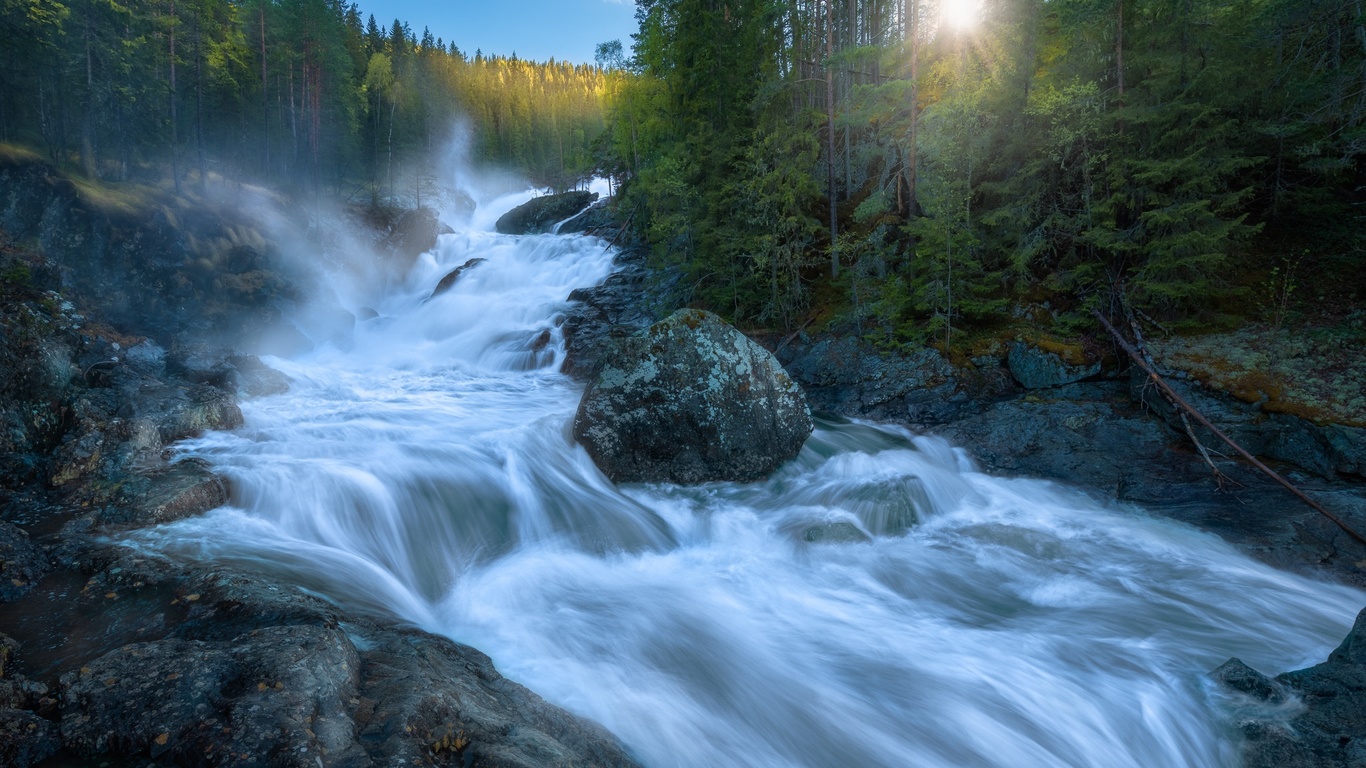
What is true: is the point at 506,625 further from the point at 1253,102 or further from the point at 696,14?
the point at 696,14

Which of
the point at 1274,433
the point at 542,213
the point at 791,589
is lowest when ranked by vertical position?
the point at 791,589

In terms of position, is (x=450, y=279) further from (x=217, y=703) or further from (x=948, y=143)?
(x=217, y=703)

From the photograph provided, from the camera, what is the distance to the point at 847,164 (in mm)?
18109

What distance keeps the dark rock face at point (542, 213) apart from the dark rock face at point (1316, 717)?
38.9 metres

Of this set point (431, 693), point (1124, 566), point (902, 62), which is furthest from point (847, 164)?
point (431, 693)

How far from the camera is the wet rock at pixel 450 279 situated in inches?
989

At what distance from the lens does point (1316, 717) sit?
13.0ft

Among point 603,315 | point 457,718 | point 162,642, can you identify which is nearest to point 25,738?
point 162,642

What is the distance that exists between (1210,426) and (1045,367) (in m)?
2.90

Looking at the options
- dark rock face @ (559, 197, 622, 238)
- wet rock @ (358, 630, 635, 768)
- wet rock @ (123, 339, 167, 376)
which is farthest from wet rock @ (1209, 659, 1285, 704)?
dark rock face @ (559, 197, 622, 238)

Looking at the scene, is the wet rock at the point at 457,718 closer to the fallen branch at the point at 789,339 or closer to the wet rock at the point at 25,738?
the wet rock at the point at 25,738

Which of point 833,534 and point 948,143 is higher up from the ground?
point 948,143

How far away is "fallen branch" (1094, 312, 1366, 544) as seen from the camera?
23.3 ft

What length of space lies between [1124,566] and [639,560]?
608cm
